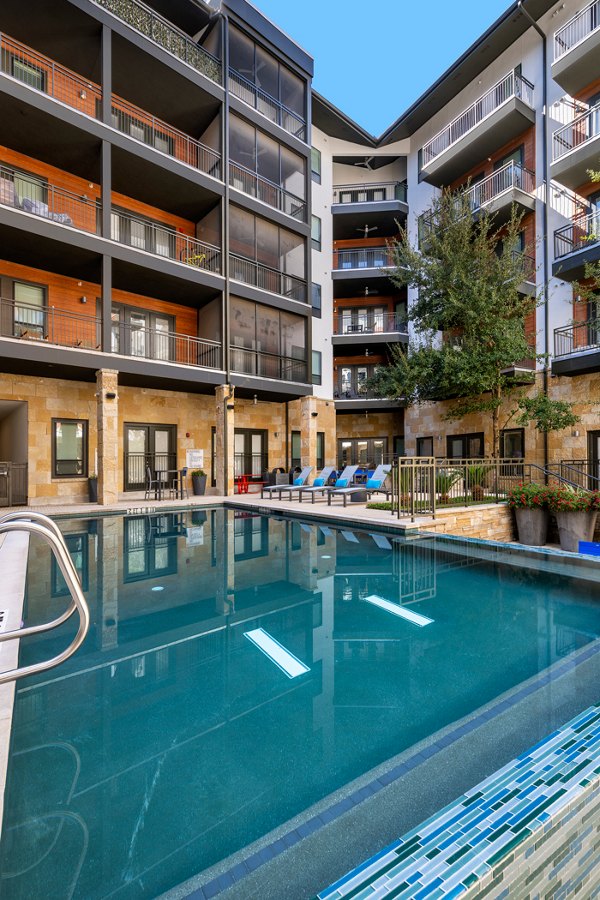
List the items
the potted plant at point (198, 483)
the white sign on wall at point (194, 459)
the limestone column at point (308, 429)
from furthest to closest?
1. the limestone column at point (308, 429)
2. the white sign on wall at point (194, 459)
3. the potted plant at point (198, 483)

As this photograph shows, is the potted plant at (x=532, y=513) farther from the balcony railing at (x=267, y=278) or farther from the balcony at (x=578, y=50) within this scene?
the balcony at (x=578, y=50)

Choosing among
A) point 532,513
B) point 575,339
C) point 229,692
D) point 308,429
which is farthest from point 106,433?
point 575,339

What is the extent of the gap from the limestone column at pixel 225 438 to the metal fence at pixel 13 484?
18.0ft

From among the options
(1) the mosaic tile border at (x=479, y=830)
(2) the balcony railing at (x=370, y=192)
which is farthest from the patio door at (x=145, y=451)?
(2) the balcony railing at (x=370, y=192)

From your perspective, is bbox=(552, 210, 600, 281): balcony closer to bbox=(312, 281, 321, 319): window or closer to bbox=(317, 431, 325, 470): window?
bbox=(312, 281, 321, 319): window

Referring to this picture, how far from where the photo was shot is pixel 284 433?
61.2ft

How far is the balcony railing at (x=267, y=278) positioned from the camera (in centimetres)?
1555

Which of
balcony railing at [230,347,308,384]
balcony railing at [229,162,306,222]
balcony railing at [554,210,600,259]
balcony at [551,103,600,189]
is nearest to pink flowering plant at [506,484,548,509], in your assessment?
balcony railing at [554,210,600,259]

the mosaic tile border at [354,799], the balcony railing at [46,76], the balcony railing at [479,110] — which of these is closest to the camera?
the mosaic tile border at [354,799]

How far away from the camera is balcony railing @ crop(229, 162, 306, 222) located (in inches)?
610

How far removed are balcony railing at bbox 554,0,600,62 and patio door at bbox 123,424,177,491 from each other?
16.8 m

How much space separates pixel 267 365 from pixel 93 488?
714 cm

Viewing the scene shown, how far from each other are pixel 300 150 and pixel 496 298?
1012 cm

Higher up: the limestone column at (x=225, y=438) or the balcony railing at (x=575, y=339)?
the balcony railing at (x=575, y=339)
